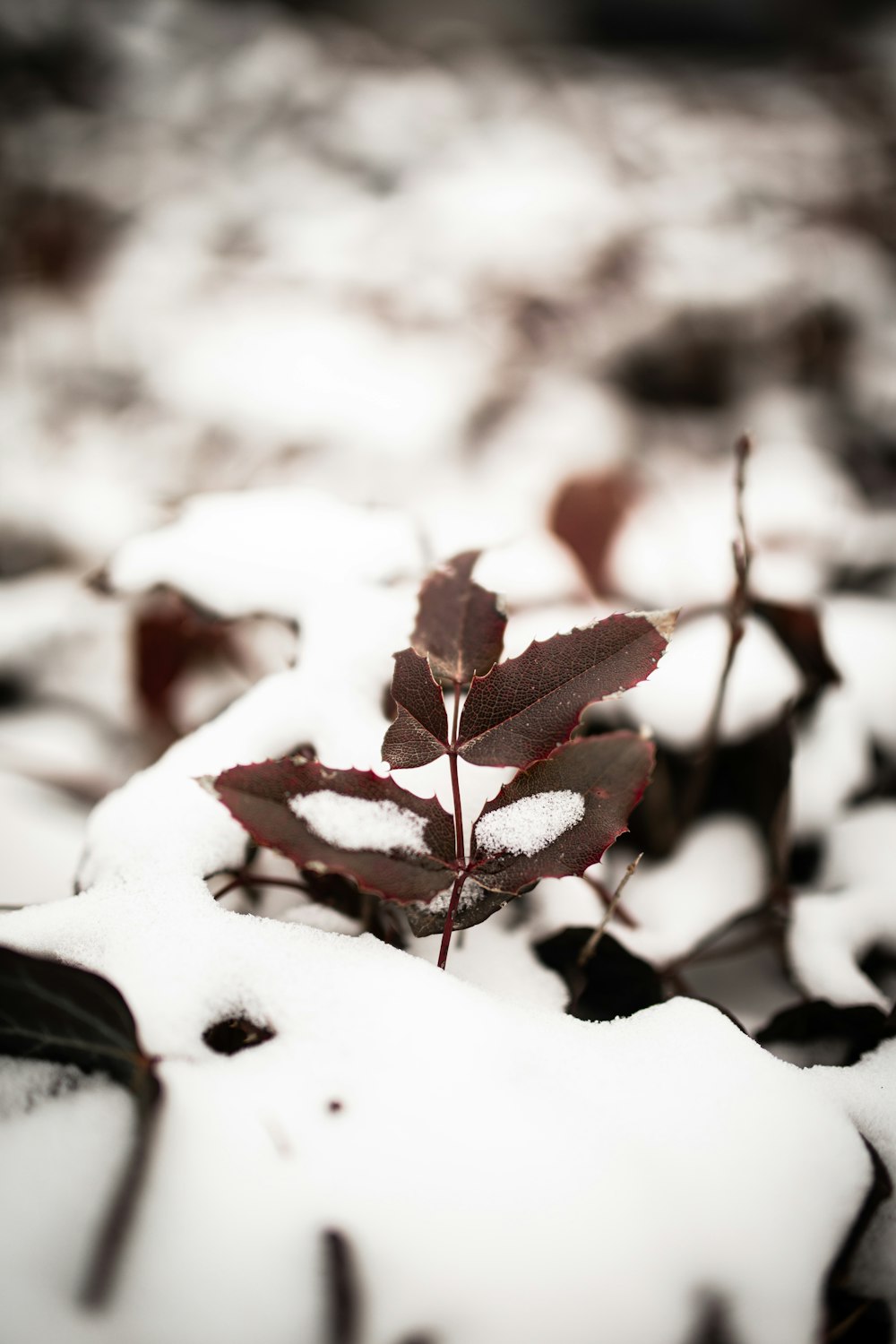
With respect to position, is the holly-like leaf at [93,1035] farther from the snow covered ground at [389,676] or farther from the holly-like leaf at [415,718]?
the holly-like leaf at [415,718]

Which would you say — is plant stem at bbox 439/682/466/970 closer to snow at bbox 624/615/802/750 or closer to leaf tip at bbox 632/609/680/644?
leaf tip at bbox 632/609/680/644

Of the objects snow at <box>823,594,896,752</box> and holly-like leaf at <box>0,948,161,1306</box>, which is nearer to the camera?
holly-like leaf at <box>0,948,161,1306</box>

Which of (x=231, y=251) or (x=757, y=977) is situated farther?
(x=231, y=251)

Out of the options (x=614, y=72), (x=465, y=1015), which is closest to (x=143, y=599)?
(x=465, y=1015)

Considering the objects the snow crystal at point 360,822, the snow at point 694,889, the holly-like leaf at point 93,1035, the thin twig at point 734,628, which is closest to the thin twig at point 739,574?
the thin twig at point 734,628

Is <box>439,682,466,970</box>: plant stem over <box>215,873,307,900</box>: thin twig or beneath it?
over

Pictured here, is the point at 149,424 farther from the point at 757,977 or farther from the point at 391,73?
the point at 391,73

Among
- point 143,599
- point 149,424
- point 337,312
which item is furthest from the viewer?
point 337,312

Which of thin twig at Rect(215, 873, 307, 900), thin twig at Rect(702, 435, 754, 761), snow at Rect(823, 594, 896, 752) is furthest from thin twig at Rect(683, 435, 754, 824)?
thin twig at Rect(215, 873, 307, 900)
